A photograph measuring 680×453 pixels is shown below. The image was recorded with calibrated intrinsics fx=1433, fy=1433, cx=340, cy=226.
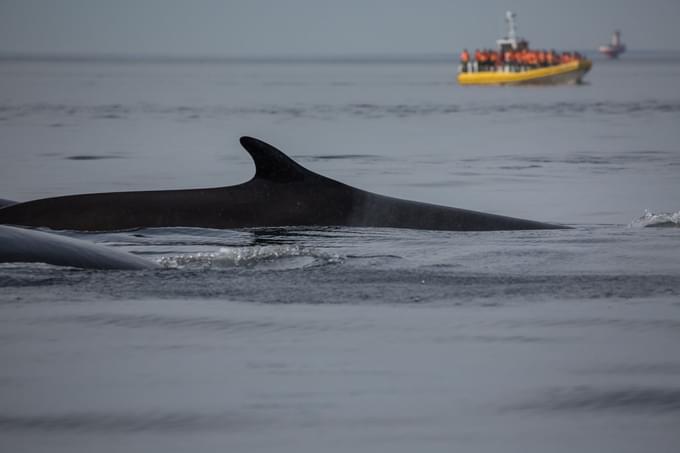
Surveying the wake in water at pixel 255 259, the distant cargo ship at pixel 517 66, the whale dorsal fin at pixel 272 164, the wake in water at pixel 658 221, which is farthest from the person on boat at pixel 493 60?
the wake in water at pixel 255 259

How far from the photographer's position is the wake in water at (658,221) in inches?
528

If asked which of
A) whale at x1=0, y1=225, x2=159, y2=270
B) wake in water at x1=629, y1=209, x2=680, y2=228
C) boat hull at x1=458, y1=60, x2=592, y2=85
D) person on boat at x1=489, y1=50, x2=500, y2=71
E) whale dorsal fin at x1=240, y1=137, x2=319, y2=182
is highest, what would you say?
person on boat at x1=489, y1=50, x2=500, y2=71

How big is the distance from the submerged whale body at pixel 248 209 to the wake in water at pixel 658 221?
1.90 metres

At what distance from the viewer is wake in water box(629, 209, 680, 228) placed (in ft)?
44.0

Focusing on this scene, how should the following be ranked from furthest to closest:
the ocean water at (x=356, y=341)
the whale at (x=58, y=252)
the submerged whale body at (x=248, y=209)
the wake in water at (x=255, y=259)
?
the submerged whale body at (x=248, y=209) < the wake in water at (x=255, y=259) < the whale at (x=58, y=252) < the ocean water at (x=356, y=341)

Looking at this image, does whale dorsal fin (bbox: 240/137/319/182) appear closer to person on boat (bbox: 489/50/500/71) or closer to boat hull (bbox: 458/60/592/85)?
boat hull (bbox: 458/60/592/85)

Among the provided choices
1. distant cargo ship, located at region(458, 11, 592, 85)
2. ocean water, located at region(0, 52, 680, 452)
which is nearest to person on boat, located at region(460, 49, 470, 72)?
distant cargo ship, located at region(458, 11, 592, 85)

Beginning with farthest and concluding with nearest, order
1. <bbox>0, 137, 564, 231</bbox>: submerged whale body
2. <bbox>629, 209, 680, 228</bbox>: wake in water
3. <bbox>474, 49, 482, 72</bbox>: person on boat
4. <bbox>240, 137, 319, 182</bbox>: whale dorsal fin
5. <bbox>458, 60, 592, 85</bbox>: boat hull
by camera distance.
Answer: <bbox>474, 49, 482, 72</bbox>: person on boat
<bbox>458, 60, 592, 85</bbox>: boat hull
<bbox>629, 209, 680, 228</bbox>: wake in water
<bbox>0, 137, 564, 231</bbox>: submerged whale body
<bbox>240, 137, 319, 182</bbox>: whale dorsal fin

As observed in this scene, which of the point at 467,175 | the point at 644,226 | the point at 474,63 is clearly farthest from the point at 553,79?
the point at 644,226

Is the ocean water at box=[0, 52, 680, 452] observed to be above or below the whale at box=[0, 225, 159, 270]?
below

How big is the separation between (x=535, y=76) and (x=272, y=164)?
3838 inches

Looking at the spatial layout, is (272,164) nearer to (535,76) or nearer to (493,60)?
(535,76)

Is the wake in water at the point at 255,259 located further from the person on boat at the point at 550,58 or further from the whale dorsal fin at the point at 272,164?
the person on boat at the point at 550,58

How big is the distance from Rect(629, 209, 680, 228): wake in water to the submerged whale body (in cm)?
190
